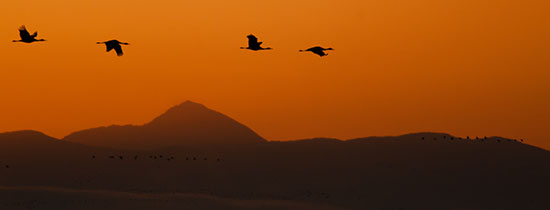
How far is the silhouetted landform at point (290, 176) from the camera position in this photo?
93375 mm

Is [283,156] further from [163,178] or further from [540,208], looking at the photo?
[540,208]

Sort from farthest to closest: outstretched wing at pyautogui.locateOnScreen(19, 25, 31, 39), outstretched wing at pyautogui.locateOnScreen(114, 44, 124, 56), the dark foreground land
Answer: the dark foreground land < outstretched wing at pyautogui.locateOnScreen(19, 25, 31, 39) < outstretched wing at pyautogui.locateOnScreen(114, 44, 124, 56)

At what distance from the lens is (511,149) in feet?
461

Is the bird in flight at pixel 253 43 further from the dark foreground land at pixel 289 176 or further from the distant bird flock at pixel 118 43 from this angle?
the dark foreground land at pixel 289 176

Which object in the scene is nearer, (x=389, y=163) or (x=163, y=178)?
(x=163, y=178)

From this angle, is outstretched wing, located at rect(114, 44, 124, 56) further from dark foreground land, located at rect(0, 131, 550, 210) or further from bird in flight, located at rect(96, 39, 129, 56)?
dark foreground land, located at rect(0, 131, 550, 210)

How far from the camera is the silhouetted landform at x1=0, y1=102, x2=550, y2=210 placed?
9338cm

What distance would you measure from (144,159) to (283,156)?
63.5ft

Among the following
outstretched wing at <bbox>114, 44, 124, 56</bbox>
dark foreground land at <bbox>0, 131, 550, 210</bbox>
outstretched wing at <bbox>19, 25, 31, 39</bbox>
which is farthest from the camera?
dark foreground land at <bbox>0, 131, 550, 210</bbox>

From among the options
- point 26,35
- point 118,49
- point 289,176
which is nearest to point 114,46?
point 118,49

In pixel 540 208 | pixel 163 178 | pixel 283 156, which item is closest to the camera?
pixel 540 208

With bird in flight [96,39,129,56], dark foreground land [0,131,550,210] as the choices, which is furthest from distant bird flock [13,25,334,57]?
dark foreground land [0,131,550,210]

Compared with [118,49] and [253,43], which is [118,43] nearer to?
[118,49]

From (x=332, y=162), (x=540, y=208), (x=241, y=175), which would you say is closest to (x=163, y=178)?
(x=241, y=175)
